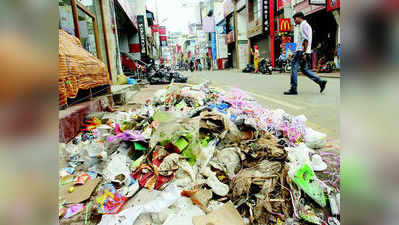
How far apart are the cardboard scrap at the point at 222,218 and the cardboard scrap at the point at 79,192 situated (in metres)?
0.88

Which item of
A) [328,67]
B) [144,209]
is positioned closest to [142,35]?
[328,67]

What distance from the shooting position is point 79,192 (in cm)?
169

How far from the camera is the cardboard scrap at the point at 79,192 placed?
1.61 m

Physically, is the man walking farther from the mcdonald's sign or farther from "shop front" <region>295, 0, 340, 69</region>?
the mcdonald's sign

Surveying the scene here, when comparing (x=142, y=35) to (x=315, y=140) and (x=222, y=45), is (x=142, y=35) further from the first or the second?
(x=315, y=140)

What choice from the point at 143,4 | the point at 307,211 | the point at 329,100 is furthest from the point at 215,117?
the point at 143,4

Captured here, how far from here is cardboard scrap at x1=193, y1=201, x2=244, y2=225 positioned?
1.25 meters

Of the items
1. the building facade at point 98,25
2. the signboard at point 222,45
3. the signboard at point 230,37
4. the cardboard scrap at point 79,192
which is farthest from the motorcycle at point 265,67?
the signboard at point 222,45

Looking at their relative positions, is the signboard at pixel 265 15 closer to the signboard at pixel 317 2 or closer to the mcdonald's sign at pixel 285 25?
the mcdonald's sign at pixel 285 25

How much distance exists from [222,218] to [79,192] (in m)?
1.12

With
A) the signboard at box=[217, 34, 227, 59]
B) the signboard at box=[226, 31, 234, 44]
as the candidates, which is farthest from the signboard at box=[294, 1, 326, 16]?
the signboard at box=[217, 34, 227, 59]
